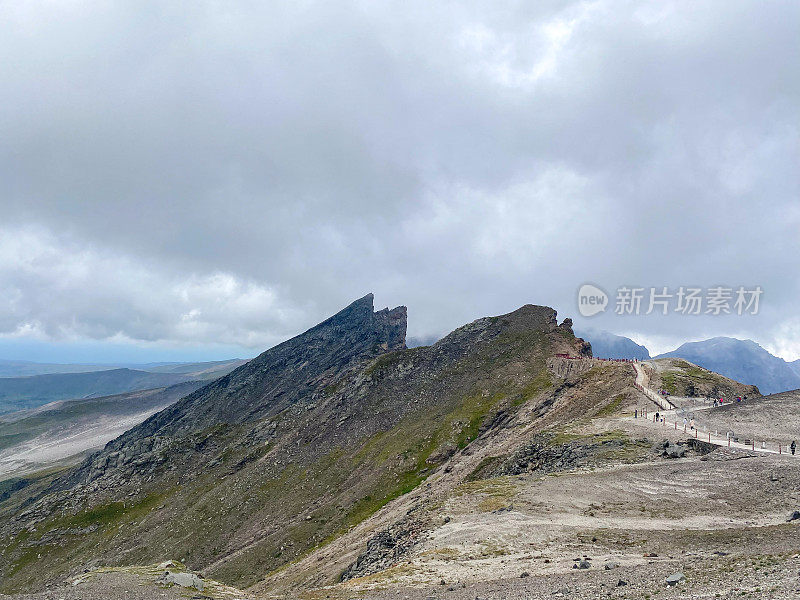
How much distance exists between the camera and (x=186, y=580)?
31.3 metres

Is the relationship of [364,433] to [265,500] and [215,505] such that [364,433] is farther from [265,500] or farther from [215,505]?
[215,505]

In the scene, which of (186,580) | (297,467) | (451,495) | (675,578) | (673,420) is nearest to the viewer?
(675,578)

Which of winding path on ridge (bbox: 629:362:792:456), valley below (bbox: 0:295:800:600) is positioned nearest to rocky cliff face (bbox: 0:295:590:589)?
valley below (bbox: 0:295:800:600)

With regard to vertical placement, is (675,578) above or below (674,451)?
above

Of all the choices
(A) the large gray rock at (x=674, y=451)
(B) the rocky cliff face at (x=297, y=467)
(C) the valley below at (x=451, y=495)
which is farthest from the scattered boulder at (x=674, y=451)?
(B) the rocky cliff face at (x=297, y=467)

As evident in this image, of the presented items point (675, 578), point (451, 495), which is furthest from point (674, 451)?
point (675, 578)

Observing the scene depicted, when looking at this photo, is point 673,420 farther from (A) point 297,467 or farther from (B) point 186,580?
(A) point 297,467

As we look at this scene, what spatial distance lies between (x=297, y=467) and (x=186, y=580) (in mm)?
72619

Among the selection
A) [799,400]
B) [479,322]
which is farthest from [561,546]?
[479,322]

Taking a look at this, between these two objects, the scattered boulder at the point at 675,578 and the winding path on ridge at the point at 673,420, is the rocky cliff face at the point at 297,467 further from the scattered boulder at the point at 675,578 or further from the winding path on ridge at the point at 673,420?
the scattered boulder at the point at 675,578

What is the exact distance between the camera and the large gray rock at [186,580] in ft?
101

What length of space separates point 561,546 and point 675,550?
21.1ft

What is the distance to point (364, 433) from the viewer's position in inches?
4134

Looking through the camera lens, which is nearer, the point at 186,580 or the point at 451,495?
the point at 186,580
